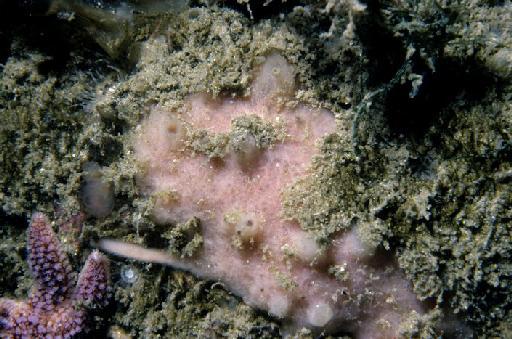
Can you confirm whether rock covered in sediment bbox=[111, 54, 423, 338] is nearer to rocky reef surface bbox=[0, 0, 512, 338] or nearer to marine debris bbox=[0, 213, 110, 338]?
rocky reef surface bbox=[0, 0, 512, 338]

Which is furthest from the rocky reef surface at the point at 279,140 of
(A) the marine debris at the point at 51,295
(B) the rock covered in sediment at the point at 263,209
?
(A) the marine debris at the point at 51,295

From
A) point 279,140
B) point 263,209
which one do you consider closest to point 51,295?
point 263,209

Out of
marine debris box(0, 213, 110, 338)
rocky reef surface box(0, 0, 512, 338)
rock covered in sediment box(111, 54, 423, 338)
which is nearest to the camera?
rocky reef surface box(0, 0, 512, 338)

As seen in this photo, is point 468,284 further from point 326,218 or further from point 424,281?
point 326,218

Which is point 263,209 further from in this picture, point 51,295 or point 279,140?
point 51,295

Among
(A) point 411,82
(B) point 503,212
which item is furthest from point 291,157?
(B) point 503,212

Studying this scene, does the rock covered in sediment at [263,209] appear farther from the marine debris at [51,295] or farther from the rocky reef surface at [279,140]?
the marine debris at [51,295]

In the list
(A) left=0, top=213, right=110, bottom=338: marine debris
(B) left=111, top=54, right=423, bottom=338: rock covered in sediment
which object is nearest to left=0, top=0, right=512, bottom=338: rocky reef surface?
(B) left=111, top=54, right=423, bottom=338: rock covered in sediment
